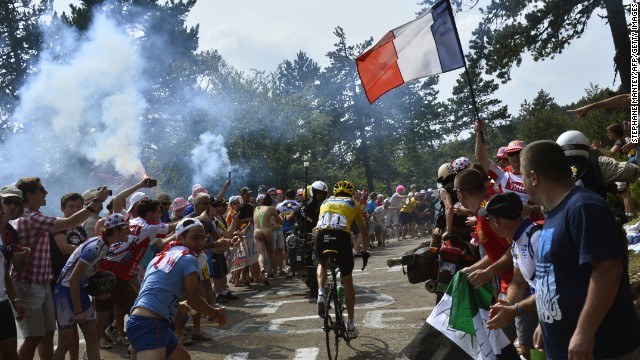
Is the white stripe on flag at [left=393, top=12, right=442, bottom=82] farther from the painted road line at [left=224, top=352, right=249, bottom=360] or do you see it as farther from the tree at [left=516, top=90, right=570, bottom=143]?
the tree at [left=516, top=90, right=570, bottom=143]

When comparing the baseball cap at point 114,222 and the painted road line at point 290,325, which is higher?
the baseball cap at point 114,222

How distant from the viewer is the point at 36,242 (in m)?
6.32

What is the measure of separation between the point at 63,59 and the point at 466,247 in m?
24.7

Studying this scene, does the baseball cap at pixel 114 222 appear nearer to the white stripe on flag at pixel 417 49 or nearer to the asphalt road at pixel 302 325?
the asphalt road at pixel 302 325

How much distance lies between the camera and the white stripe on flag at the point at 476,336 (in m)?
4.45

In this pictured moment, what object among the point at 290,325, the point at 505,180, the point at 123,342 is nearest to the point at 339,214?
the point at 290,325

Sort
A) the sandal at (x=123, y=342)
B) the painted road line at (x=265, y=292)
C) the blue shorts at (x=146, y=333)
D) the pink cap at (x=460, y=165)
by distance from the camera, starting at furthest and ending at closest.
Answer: the painted road line at (x=265, y=292), the sandal at (x=123, y=342), the pink cap at (x=460, y=165), the blue shorts at (x=146, y=333)

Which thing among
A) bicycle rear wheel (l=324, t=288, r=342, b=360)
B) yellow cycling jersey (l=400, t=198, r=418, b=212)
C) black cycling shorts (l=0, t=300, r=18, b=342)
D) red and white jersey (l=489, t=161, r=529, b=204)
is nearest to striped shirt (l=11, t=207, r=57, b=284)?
black cycling shorts (l=0, t=300, r=18, b=342)

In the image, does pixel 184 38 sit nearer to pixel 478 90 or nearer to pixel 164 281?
pixel 164 281

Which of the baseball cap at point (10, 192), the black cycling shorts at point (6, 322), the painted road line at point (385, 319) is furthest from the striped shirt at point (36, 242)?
the painted road line at point (385, 319)

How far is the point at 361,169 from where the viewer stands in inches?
2537

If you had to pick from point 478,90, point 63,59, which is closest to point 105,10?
point 63,59

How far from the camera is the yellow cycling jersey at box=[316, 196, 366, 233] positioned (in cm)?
810

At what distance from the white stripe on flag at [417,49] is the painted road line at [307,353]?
3.50 m
